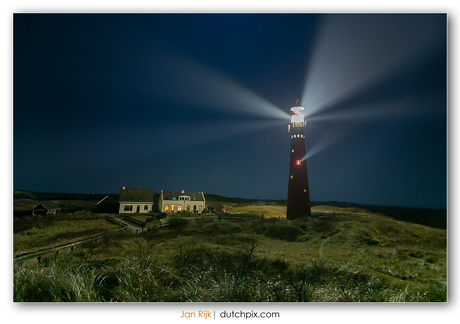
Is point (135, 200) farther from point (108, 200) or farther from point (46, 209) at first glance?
point (46, 209)

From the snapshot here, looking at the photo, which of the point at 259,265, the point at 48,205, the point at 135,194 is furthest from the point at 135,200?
the point at 259,265

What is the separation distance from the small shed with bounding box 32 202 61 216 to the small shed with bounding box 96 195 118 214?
955 mm

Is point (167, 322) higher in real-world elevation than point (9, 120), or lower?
lower

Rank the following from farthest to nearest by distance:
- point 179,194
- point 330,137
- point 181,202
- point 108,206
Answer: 1. point 330,137
2. point 181,202
3. point 179,194
4. point 108,206

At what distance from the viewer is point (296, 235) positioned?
5.10 metres

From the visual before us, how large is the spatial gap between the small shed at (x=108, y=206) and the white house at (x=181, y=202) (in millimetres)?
1084

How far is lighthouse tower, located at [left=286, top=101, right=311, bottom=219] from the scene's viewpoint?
7.43 metres

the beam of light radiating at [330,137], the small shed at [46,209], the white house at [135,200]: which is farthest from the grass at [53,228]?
the beam of light radiating at [330,137]

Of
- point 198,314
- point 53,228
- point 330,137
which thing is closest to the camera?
point 198,314

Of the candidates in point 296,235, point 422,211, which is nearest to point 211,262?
point 296,235

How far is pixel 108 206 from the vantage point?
15.1 feet

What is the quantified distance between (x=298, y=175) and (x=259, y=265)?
215 inches
